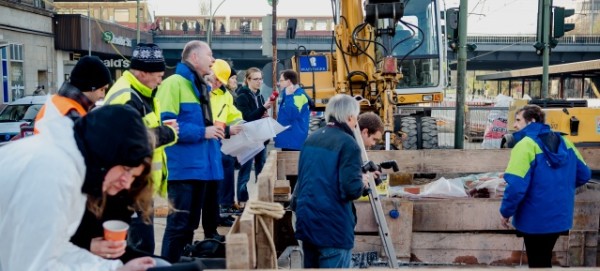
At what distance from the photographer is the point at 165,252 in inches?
216

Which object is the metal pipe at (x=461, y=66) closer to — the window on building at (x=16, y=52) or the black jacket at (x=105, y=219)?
the black jacket at (x=105, y=219)

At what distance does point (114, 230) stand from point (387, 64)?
8.77 m

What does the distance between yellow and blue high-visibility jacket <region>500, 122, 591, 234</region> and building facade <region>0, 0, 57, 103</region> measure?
3172 centimetres

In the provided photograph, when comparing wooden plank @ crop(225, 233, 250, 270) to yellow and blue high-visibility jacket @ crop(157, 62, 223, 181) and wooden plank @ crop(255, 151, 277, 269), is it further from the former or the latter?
yellow and blue high-visibility jacket @ crop(157, 62, 223, 181)

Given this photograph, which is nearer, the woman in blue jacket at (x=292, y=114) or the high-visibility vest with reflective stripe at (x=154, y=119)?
the high-visibility vest with reflective stripe at (x=154, y=119)

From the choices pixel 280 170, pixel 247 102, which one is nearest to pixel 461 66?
pixel 247 102

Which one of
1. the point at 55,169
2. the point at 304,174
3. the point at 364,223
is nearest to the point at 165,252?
the point at 304,174

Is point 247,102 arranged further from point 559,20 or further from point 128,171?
point 559,20

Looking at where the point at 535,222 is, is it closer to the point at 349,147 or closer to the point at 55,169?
the point at 349,147

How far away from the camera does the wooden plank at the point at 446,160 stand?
24.3 ft

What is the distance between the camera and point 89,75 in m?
4.49

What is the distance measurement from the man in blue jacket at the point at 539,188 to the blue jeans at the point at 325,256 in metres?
1.49

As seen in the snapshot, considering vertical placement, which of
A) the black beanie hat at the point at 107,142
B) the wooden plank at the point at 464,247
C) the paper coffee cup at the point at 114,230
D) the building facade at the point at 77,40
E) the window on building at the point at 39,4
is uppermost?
the window on building at the point at 39,4

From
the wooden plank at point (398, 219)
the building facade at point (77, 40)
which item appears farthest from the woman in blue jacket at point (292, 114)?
the building facade at point (77, 40)
